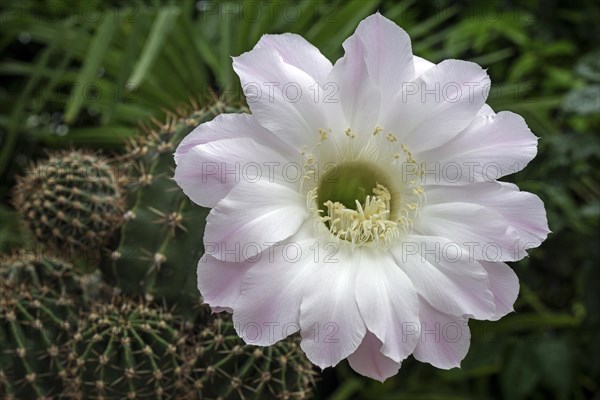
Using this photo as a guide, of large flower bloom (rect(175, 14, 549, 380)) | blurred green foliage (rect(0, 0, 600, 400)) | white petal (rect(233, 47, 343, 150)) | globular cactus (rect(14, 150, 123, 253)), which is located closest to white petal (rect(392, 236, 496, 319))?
large flower bloom (rect(175, 14, 549, 380))

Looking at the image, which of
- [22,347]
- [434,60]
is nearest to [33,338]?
[22,347]

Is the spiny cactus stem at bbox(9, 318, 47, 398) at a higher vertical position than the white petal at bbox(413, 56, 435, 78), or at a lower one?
lower

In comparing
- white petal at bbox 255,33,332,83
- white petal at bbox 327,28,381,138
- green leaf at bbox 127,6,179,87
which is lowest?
green leaf at bbox 127,6,179,87

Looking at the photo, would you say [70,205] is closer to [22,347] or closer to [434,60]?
[22,347]

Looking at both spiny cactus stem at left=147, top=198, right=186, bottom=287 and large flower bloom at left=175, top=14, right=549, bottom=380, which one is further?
spiny cactus stem at left=147, top=198, right=186, bottom=287

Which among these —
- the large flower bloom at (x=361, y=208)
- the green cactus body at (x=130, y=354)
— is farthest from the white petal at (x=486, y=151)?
the green cactus body at (x=130, y=354)

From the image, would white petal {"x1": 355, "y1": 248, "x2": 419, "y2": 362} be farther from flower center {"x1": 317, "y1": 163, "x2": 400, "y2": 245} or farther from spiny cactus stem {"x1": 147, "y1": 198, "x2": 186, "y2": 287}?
spiny cactus stem {"x1": 147, "y1": 198, "x2": 186, "y2": 287}

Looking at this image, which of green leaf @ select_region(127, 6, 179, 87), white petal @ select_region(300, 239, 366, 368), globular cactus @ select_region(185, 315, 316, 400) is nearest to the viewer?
white petal @ select_region(300, 239, 366, 368)

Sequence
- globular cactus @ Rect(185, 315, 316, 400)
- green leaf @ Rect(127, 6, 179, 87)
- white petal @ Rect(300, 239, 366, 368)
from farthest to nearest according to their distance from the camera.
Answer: green leaf @ Rect(127, 6, 179, 87), globular cactus @ Rect(185, 315, 316, 400), white petal @ Rect(300, 239, 366, 368)
